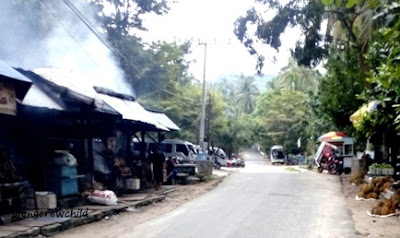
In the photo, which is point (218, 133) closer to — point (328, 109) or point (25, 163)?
point (328, 109)

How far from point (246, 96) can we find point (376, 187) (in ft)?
228

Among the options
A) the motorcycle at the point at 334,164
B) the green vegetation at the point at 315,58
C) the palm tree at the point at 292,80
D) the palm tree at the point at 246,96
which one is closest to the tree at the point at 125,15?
the green vegetation at the point at 315,58

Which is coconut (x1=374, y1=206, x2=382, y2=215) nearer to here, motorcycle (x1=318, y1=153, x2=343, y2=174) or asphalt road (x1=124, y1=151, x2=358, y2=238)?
asphalt road (x1=124, y1=151, x2=358, y2=238)

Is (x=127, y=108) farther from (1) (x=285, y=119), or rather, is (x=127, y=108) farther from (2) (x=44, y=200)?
(1) (x=285, y=119)

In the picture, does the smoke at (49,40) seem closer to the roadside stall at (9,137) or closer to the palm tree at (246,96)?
the roadside stall at (9,137)

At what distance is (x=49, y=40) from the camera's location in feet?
63.4

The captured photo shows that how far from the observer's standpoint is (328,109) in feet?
67.4

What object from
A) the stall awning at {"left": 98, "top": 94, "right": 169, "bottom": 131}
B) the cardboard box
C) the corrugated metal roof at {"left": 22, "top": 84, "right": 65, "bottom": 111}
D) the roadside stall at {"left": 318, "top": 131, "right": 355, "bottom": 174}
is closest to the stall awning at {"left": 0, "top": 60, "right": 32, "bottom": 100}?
the corrugated metal roof at {"left": 22, "top": 84, "right": 65, "bottom": 111}

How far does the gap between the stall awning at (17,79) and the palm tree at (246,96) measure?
7317 cm

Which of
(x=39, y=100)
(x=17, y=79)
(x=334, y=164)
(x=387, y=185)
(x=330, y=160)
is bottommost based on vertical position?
(x=387, y=185)

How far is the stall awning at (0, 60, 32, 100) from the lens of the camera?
8.55m

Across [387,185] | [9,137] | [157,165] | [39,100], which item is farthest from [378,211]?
[157,165]

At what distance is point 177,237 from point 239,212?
142 inches

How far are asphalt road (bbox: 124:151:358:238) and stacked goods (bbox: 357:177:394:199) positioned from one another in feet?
2.84
